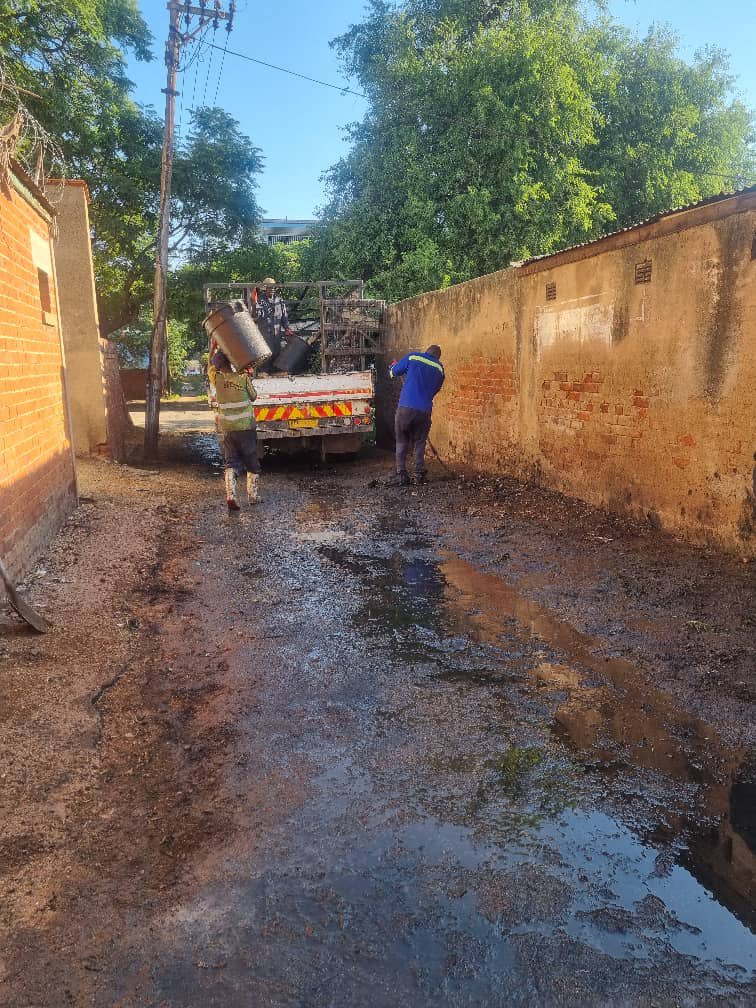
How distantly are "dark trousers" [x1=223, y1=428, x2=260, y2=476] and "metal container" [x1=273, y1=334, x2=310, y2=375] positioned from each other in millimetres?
3863

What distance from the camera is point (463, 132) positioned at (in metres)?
17.0

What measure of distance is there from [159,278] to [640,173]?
44.7 ft


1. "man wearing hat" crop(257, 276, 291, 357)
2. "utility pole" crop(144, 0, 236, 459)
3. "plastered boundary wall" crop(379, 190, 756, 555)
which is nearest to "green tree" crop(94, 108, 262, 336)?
"utility pole" crop(144, 0, 236, 459)

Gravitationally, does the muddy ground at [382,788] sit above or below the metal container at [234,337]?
below

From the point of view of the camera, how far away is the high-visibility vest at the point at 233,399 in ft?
27.3

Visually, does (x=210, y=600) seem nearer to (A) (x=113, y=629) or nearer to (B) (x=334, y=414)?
(A) (x=113, y=629)

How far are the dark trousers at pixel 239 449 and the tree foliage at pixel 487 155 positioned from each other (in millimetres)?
9141

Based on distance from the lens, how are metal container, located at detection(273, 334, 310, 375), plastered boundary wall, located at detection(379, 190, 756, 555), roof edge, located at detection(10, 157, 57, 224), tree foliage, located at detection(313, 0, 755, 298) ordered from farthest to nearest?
tree foliage, located at detection(313, 0, 755, 298) < metal container, located at detection(273, 334, 310, 375) < roof edge, located at detection(10, 157, 57, 224) < plastered boundary wall, located at detection(379, 190, 756, 555)

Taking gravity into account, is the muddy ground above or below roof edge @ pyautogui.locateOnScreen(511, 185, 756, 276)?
below

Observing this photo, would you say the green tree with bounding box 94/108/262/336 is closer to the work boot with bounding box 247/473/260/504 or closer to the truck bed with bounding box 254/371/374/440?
the truck bed with bounding box 254/371/374/440

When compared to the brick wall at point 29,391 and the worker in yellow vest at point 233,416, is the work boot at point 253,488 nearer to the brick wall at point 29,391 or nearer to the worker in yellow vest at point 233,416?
the worker in yellow vest at point 233,416

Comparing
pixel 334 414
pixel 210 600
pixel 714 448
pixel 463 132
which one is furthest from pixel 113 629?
pixel 463 132

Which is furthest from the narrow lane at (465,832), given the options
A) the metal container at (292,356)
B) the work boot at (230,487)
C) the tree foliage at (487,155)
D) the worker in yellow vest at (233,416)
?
the tree foliage at (487,155)

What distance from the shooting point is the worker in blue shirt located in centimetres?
996
